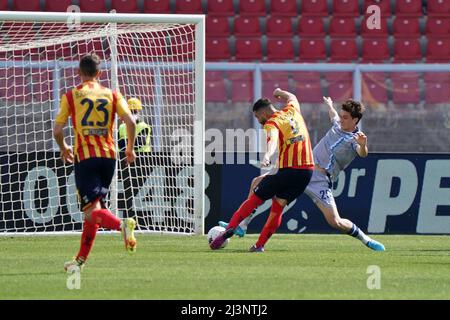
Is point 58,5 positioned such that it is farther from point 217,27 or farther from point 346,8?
point 346,8

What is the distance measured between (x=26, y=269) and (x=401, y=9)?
518 inches

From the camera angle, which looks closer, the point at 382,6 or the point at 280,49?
the point at 280,49

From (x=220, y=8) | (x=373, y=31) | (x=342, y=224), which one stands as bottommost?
(x=342, y=224)

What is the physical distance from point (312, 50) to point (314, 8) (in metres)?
1.00

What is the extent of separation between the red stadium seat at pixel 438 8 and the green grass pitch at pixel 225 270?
Answer: 8584mm

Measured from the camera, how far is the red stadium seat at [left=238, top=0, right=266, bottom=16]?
21.0 metres

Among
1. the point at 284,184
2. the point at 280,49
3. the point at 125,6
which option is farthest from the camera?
the point at 125,6

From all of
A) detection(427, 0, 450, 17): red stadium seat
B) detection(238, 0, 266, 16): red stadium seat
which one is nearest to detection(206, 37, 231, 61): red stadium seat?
detection(238, 0, 266, 16): red stadium seat

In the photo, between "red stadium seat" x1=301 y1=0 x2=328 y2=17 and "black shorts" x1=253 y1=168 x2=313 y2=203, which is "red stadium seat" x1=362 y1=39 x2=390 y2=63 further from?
"black shorts" x1=253 y1=168 x2=313 y2=203

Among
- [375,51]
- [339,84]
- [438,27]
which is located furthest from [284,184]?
[438,27]

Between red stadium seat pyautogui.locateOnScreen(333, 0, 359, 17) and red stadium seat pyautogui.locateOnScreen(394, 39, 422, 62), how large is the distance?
925 millimetres

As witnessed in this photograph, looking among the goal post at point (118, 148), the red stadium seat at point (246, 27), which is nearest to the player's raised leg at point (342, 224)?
the goal post at point (118, 148)

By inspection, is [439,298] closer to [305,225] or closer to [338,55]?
[305,225]

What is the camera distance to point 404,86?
18.6m
